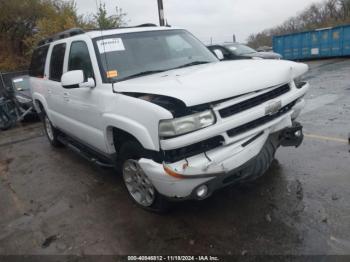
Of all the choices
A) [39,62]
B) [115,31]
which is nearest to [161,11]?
[39,62]

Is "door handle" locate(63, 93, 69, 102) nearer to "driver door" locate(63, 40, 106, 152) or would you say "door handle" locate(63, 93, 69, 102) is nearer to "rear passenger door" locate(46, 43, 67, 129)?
"driver door" locate(63, 40, 106, 152)

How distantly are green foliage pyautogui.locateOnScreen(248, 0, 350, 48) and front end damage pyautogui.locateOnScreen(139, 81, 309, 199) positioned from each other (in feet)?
154

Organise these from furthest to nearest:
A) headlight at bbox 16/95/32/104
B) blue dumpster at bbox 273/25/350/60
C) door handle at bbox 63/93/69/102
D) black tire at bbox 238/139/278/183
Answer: blue dumpster at bbox 273/25/350/60 < headlight at bbox 16/95/32/104 < door handle at bbox 63/93/69/102 < black tire at bbox 238/139/278/183

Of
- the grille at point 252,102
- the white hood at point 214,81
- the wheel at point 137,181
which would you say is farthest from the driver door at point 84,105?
the grille at point 252,102

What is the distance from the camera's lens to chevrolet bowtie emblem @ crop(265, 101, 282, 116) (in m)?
3.14

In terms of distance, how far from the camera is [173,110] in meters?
2.72

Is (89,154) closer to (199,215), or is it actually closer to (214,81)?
(199,215)

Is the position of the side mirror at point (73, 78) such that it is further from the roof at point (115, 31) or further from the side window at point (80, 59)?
the roof at point (115, 31)

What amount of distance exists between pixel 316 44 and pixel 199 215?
838 inches

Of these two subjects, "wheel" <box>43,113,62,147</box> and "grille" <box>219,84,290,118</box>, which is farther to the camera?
"wheel" <box>43,113,62,147</box>

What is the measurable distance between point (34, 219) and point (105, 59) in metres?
2.06

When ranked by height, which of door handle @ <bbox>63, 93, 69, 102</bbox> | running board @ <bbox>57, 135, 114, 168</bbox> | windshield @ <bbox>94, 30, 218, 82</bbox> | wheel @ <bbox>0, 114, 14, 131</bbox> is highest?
windshield @ <bbox>94, 30, 218, 82</bbox>

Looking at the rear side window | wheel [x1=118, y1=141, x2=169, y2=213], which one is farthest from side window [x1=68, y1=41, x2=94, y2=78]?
Answer: the rear side window

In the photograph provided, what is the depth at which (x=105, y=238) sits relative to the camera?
129 inches
